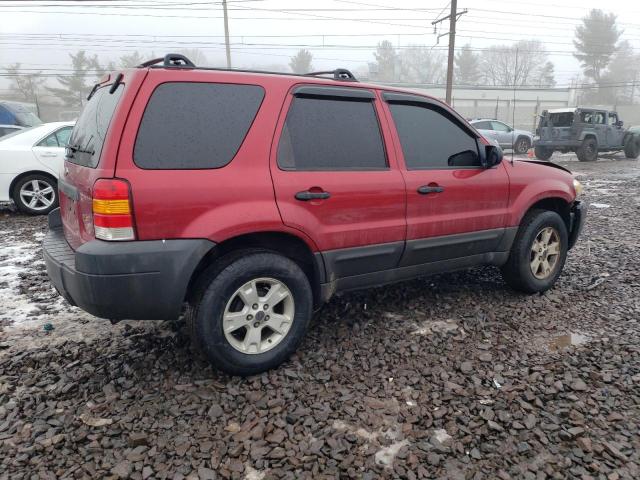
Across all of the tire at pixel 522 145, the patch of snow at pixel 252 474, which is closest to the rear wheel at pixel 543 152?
the tire at pixel 522 145

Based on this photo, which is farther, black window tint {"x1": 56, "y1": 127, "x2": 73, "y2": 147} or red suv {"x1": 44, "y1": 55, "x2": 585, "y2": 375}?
black window tint {"x1": 56, "y1": 127, "x2": 73, "y2": 147}

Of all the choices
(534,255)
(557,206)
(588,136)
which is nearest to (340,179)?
(534,255)

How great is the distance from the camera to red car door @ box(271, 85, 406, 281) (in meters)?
2.85

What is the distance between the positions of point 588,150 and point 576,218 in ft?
50.9

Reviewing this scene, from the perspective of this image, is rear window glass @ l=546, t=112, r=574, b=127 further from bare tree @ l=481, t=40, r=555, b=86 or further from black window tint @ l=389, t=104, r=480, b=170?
bare tree @ l=481, t=40, r=555, b=86

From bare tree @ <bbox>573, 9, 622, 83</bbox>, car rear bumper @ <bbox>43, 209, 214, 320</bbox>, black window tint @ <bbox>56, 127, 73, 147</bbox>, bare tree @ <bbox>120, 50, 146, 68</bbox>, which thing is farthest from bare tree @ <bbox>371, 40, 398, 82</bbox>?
car rear bumper @ <bbox>43, 209, 214, 320</bbox>

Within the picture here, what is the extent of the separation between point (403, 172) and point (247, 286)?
1.38m

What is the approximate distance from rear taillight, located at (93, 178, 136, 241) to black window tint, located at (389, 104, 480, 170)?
1910 millimetres

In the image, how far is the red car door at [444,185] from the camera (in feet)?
11.0

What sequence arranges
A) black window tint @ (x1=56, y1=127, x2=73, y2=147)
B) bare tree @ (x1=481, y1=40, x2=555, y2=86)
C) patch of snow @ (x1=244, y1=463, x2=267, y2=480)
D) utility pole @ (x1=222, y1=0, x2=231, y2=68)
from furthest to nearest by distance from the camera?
bare tree @ (x1=481, y1=40, x2=555, y2=86)
utility pole @ (x1=222, y1=0, x2=231, y2=68)
black window tint @ (x1=56, y1=127, x2=73, y2=147)
patch of snow @ (x1=244, y1=463, x2=267, y2=480)

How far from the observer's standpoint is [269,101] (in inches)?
111

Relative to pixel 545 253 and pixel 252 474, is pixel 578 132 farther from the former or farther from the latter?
pixel 252 474

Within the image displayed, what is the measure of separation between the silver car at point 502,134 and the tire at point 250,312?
1849 cm

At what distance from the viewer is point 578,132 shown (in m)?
17.0
